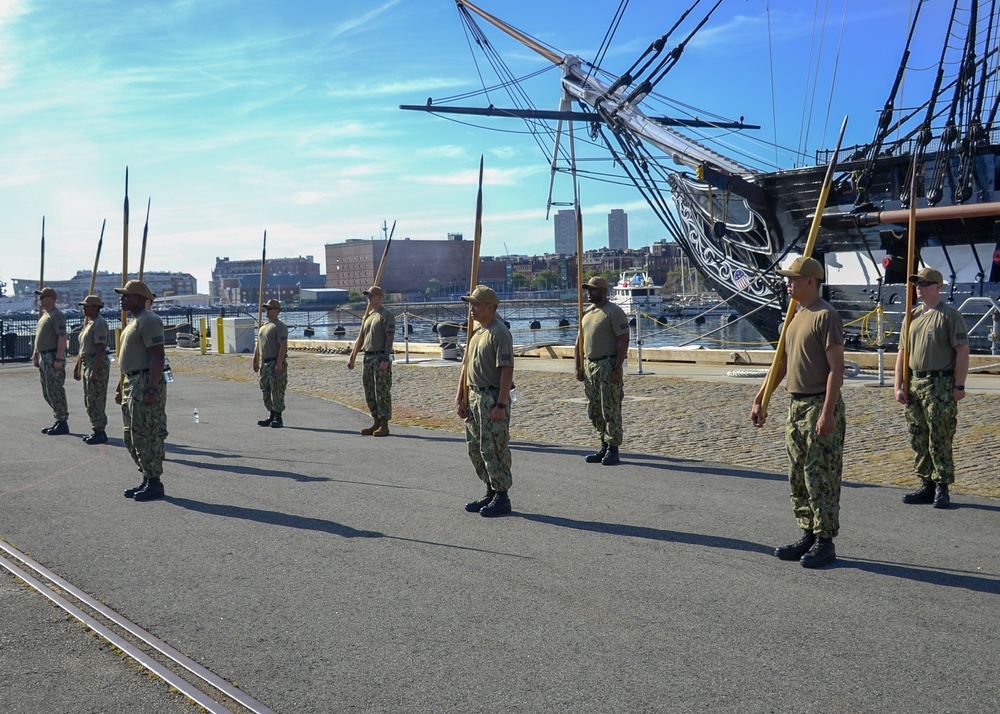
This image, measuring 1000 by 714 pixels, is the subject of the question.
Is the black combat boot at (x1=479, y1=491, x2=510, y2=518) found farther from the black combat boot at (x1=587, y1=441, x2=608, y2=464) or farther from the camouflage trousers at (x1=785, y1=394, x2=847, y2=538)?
the black combat boot at (x1=587, y1=441, x2=608, y2=464)

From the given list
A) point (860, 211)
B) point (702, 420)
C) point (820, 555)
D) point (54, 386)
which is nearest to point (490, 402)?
point (820, 555)

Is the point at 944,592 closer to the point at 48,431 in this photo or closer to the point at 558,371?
the point at 48,431

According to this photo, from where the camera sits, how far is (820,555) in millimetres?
6102

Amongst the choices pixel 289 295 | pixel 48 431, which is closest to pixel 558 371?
pixel 48 431

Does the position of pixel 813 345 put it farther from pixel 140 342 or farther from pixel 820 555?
pixel 140 342

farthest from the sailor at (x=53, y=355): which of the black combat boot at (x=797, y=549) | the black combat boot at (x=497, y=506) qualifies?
the black combat boot at (x=797, y=549)

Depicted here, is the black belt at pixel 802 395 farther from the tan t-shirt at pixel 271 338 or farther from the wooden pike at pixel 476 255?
the tan t-shirt at pixel 271 338

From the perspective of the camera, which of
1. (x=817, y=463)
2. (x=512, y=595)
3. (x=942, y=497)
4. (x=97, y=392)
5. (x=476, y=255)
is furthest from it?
(x=97, y=392)

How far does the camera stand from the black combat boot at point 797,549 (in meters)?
6.27

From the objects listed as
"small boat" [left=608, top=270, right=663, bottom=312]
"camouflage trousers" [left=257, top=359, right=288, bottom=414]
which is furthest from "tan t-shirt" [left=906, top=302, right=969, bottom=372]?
"small boat" [left=608, top=270, right=663, bottom=312]

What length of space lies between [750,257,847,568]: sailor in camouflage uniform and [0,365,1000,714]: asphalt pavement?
0.90ft

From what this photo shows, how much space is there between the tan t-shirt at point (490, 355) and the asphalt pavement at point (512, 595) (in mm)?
1143

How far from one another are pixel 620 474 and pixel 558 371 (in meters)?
11.3

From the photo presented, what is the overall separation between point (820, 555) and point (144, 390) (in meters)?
6.27
